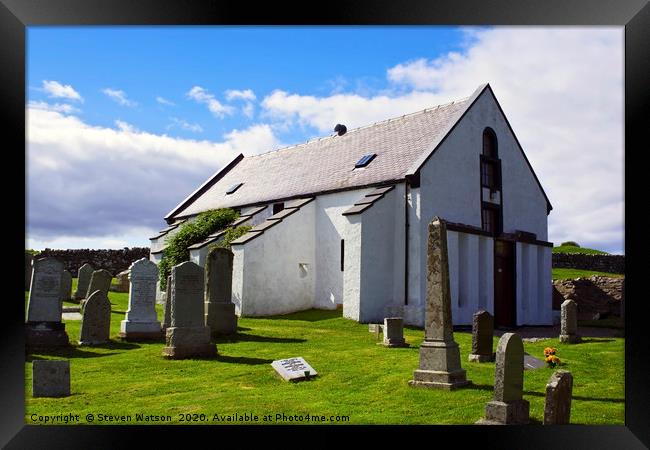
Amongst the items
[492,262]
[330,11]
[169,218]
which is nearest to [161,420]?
[330,11]

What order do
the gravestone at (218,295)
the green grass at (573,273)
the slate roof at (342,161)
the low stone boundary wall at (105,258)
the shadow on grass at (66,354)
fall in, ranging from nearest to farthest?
the shadow on grass at (66,354) < the gravestone at (218,295) < the slate roof at (342,161) < the green grass at (573,273) < the low stone boundary wall at (105,258)

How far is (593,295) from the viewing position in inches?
1097

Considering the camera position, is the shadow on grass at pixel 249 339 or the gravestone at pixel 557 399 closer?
the gravestone at pixel 557 399

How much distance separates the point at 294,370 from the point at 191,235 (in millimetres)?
17878

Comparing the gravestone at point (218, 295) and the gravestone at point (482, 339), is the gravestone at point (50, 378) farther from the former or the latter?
the gravestone at point (482, 339)

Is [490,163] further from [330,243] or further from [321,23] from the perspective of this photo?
[321,23]

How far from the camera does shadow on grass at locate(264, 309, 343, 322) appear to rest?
70.7ft

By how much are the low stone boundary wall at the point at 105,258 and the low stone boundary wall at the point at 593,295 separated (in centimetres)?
2525

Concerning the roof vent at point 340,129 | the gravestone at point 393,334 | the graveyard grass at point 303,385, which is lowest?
the graveyard grass at point 303,385

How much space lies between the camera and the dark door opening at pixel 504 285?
2417 centimetres

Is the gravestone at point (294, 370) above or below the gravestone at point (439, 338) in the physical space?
below

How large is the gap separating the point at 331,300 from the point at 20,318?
50.3 ft

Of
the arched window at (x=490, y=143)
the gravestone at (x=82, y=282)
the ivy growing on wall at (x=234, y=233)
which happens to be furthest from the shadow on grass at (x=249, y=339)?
the arched window at (x=490, y=143)

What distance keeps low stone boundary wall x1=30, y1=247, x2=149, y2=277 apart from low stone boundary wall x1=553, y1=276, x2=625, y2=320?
82.8 feet
